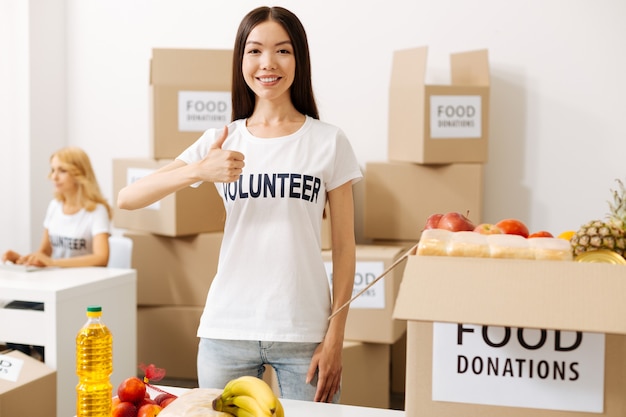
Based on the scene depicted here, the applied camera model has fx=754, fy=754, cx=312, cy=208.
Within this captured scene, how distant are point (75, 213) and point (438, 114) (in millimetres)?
1501

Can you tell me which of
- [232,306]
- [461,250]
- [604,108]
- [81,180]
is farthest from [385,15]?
[461,250]

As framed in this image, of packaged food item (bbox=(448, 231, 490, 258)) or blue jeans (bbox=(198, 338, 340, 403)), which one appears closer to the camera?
packaged food item (bbox=(448, 231, 490, 258))

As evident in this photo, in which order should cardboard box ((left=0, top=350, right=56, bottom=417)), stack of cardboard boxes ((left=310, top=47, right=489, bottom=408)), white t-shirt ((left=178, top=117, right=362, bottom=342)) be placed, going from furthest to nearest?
stack of cardboard boxes ((left=310, top=47, right=489, bottom=408)) → cardboard box ((left=0, top=350, right=56, bottom=417)) → white t-shirt ((left=178, top=117, right=362, bottom=342))

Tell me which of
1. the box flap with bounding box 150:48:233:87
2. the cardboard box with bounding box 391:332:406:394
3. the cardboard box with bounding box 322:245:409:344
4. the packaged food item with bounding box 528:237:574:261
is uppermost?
the box flap with bounding box 150:48:233:87

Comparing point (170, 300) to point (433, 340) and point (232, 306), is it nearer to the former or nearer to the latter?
point (232, 306)

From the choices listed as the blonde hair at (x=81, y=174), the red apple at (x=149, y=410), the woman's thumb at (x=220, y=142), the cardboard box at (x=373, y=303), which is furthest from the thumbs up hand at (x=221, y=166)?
the blonde hair at (x=81, y=174)

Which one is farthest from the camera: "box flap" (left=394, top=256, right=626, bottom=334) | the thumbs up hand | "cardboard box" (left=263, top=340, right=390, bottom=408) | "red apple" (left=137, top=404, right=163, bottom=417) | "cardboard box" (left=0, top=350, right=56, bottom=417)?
"cardboard box" (left=263, top=340, right=390, bottom=408)

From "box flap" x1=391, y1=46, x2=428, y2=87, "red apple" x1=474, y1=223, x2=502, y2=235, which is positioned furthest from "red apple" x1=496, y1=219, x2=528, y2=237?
"box flap" x1=391, y1=46, x2=428, y2=87

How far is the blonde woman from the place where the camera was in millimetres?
2998

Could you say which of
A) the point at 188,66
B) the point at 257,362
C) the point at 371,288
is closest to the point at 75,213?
the point at 188,66

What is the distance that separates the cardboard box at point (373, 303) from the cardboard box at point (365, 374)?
55mm

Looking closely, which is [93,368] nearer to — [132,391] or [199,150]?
[132,391]

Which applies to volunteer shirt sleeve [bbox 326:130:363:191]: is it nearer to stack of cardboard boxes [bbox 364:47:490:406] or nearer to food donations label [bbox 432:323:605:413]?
food donations label [bbox 432:323:605:413]

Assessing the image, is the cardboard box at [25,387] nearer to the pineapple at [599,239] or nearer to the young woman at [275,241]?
the young woman at [275,241]
